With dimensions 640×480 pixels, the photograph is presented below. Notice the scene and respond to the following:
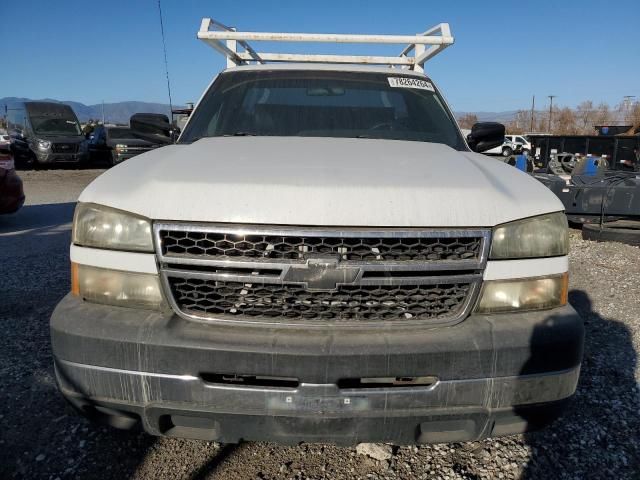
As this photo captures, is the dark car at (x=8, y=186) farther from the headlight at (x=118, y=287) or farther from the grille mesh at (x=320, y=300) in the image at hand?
the grille mesh at (x=320, y=300)

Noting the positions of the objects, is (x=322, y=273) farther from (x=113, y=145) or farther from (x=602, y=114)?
(x=602, y=114)

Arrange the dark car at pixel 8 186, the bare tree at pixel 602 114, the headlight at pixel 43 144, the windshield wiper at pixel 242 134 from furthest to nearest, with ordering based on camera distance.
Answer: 1. the bare tree at pixel 602 114
2. the headlight at pixel 43 144
3. the dark car at pixel 8 186
4. the windshield wiper at pixel 242 134

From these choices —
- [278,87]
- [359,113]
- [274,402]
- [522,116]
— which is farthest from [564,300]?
[522,116]

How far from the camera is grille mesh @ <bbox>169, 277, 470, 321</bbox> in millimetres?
1911

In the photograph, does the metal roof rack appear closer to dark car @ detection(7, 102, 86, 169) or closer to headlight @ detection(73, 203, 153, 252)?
headlight @ detection(73, 203, 153, 252)

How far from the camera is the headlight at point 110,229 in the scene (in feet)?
6.37

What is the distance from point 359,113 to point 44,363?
2.74 metres

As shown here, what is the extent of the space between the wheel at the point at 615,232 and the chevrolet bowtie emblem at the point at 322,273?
22.3 ft

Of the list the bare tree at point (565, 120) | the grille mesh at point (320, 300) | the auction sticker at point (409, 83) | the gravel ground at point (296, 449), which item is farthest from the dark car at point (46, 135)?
the bare tree at point (565, 120)

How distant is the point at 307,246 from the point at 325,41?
3132mm

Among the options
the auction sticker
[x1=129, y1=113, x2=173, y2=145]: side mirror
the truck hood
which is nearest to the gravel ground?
the truck hood

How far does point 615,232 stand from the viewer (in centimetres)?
722

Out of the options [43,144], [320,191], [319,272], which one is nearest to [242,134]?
[320,191]

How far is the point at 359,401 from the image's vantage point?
72.0 inches
